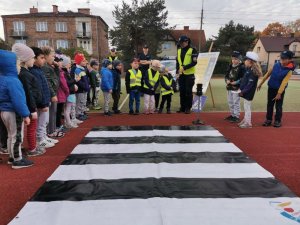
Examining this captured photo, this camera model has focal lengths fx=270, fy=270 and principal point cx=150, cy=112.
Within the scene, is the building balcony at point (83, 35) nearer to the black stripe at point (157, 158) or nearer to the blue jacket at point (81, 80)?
the blue jacket at point (81, 80)

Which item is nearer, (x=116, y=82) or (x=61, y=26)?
(x=116, y=82)

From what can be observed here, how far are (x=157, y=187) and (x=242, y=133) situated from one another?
381cm

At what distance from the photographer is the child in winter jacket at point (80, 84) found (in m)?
7.48

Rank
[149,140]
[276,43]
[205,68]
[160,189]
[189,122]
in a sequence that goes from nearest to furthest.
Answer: [160,189] → [149,140] → [189,122] → [205,68] → [276,43]

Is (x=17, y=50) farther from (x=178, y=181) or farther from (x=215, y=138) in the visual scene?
(x=215, y=138)

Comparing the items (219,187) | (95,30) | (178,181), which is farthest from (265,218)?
(95,30)

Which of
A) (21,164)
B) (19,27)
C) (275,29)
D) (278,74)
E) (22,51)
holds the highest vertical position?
(275,29)

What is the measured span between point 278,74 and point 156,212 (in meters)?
5.85

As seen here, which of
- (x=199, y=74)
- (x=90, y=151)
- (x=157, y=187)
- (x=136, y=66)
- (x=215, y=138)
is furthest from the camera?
(x=199, y=74)

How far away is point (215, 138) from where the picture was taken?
5512 millimetres

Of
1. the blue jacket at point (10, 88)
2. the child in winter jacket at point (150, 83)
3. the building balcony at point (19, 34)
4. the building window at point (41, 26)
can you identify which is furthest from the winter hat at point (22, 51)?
the building balcony at point (19, 34)

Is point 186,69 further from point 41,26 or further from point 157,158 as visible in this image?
point 41,26

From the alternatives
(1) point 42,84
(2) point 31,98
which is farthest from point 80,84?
(2) point 31,98

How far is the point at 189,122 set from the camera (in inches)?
297
